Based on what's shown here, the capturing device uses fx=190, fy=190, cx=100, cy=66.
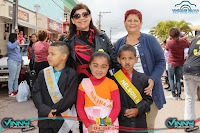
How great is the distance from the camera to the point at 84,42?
230 cm

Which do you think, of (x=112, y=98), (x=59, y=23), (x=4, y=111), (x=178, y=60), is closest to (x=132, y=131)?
(x=112, y=98)

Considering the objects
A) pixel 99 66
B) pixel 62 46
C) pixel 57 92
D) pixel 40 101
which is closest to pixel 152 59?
pixel 99 66

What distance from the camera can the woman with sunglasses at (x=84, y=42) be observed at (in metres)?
2.24

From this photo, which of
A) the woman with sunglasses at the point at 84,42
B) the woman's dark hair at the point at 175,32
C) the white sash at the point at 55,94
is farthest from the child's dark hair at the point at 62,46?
the woman's dark hair at the point at 175,32

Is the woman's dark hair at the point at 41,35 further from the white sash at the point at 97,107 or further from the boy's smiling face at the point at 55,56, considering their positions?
the white sash at the point at 97,107

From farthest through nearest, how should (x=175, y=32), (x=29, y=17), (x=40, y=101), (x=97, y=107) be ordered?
(x=29, y=17)
(x=175, y=32)
(x=40, y=101)
(x=97, y=107)

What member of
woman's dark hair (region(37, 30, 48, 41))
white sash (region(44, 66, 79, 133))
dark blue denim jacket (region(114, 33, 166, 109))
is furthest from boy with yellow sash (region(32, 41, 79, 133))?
woman's dark hair (region(37, 30, 48, 41))

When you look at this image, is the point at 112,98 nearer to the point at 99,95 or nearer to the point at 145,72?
the point at 99,95

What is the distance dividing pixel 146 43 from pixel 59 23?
28742mm

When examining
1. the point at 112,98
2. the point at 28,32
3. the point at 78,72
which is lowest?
the point at 112,98

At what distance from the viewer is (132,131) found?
6.54 feet

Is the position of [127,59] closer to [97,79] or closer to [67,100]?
[97,79]

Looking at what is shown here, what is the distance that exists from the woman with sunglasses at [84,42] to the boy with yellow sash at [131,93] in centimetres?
18

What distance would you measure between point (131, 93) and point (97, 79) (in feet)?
1.31
